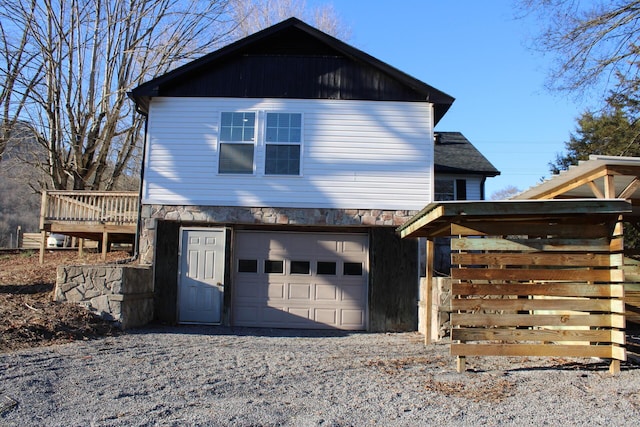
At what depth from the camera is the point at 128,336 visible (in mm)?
9320

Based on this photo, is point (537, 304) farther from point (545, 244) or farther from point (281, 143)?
point (281, 143)

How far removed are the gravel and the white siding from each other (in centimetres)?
400

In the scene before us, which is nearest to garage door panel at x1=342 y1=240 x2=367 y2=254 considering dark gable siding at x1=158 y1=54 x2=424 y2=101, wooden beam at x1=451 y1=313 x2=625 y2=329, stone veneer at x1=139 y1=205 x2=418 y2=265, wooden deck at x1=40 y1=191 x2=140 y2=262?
stone veneer at x1=139 y1=205 x2=418 y2=265

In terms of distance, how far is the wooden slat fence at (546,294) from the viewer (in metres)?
6.75

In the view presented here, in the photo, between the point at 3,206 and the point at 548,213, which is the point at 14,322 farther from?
the point at 3,206

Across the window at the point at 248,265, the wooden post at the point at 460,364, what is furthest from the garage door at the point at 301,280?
the wooden post at the point at 460,364

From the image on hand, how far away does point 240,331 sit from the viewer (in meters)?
11.1

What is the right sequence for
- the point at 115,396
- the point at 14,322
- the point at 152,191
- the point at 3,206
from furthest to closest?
the point at 3,206 < the point at 152,191 < the point at 14,322 < the point at 115,396

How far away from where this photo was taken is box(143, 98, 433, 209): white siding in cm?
1183

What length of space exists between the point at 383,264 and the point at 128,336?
5.29 m

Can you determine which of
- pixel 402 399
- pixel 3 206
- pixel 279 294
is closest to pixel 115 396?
pixel 402 399

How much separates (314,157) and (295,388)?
670 cm

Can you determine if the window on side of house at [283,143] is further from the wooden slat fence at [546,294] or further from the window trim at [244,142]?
the wooden slat fence at [546,294]

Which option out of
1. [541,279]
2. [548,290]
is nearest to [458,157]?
[541,279]
